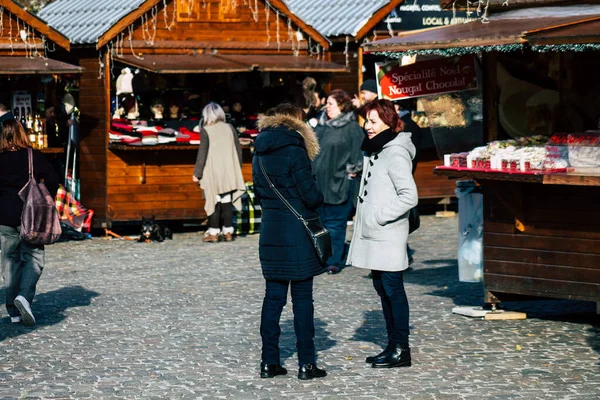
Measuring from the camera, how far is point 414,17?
2155 cm

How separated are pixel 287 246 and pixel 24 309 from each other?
3110 mm

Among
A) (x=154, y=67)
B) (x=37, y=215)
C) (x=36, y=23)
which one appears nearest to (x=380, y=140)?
(x=37, y=215)

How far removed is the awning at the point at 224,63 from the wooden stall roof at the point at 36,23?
0.82 m

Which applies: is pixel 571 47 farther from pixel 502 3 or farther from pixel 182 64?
pixel 182 64

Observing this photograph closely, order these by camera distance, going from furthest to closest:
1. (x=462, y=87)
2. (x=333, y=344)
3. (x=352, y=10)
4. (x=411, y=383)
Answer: (x=352, y=10)
(x=462, y=87)
(x=333, y=344)
(x=411, y=383)

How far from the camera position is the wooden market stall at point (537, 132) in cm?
991

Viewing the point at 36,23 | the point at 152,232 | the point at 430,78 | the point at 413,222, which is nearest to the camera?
the point at 430,78

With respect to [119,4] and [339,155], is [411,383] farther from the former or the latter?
[119,4]

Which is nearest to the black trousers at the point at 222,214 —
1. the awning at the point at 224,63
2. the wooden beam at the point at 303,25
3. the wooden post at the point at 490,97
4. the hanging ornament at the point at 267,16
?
the awning at the point at 224,63

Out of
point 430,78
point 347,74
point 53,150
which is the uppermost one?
point 347,74

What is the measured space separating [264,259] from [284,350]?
1.23m

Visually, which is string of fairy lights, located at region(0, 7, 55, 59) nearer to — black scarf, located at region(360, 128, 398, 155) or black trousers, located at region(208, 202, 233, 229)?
black trousers, located at region(208, 202, 233, 229)

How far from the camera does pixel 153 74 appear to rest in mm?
19500

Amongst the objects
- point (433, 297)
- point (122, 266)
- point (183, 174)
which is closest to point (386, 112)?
point (433, 297)
